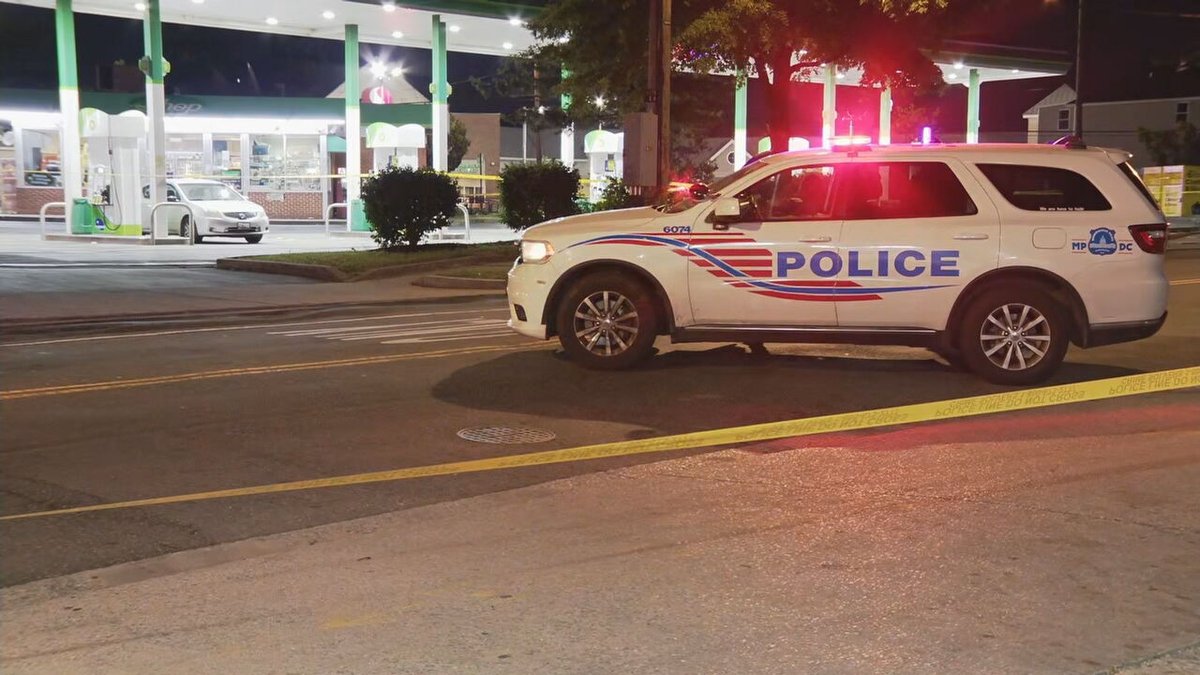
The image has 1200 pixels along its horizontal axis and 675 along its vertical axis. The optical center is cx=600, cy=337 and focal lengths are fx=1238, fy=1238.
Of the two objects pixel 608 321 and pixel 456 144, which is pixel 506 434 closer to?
pixel 608 321

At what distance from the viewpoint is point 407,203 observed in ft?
75.2

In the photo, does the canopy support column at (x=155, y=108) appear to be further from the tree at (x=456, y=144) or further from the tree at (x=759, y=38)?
the tree at (x=456, y=144)

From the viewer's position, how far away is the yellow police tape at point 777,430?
21.9ft

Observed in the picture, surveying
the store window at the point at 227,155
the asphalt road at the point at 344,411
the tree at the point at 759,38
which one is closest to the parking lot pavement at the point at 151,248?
the tree at the point at 759,38

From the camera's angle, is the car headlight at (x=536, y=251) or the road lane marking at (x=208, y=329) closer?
the car headlight at (x=536, y=251)

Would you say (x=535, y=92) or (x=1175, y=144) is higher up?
(x=535, y=92)

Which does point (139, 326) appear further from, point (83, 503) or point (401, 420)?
point (83, 503)

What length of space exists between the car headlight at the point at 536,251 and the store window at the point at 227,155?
36.6 meters

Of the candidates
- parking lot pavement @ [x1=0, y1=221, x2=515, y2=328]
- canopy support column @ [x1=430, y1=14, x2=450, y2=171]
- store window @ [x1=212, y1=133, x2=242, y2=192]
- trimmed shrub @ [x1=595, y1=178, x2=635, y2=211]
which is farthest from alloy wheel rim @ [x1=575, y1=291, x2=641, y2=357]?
store window @ [x1=212, y1=133, x2=242, y2=192]

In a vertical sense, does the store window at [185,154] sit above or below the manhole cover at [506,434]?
above

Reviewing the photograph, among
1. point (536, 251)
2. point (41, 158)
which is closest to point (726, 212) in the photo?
point (536, 251)

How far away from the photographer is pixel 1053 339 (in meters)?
9.62

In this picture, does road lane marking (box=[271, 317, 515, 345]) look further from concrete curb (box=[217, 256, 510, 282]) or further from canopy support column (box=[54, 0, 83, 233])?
canopy support column (box=[54, 0, 83, 233])

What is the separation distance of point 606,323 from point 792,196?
5.98 ft
